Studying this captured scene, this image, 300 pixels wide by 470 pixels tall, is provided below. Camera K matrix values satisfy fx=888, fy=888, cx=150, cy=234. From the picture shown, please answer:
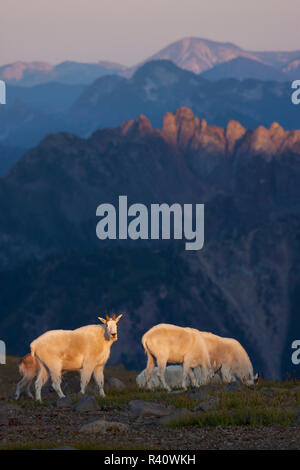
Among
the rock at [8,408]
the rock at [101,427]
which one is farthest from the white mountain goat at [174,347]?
the rock at [101,427]

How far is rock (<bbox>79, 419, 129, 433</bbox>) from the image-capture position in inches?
742

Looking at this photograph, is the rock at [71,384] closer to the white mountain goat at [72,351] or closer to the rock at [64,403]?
the white mountain goat at [72,351]

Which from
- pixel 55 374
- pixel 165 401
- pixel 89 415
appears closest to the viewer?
pixel 89 415

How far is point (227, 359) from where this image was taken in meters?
31.0

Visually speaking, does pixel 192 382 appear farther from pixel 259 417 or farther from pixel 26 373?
pixel 259 417

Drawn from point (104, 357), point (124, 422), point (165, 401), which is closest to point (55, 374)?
point (104, 357)

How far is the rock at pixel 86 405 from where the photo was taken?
72.0ft
